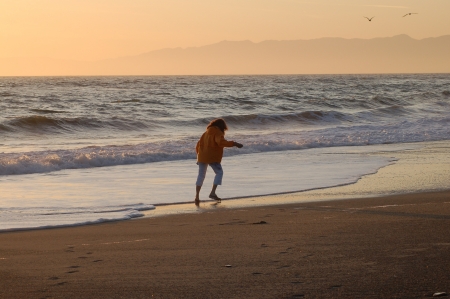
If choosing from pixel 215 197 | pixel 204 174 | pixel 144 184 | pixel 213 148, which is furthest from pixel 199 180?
pixel 144 184

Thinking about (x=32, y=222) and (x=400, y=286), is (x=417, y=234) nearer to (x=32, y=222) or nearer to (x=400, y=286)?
(x=400, y=286)

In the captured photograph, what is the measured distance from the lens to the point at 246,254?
5.96 metres

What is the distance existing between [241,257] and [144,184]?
20.3 feet

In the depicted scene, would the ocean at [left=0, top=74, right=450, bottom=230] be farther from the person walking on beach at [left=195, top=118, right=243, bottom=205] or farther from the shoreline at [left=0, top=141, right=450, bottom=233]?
the person walking on beach at [left=195, top=118, right=243, bottom=205]

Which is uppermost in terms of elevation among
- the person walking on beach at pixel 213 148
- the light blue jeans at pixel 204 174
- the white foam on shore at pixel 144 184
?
the person walking on beach at pixel 213 148

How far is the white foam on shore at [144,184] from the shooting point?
886cm

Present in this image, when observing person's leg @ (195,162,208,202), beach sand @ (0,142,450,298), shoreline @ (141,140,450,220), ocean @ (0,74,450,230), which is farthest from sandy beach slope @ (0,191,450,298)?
person's leg @ (195,162,208,202)

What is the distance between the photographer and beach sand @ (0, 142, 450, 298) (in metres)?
4.90

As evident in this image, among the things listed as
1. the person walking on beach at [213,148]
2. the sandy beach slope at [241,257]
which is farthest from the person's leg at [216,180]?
the sandy beach slope at [241,257]

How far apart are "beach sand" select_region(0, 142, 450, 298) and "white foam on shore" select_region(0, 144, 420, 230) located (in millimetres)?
752

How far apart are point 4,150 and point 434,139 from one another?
41.9 feet

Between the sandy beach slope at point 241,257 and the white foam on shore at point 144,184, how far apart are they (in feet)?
3.50

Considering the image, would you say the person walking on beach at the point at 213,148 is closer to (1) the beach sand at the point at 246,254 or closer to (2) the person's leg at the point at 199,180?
(2) the person's leg at the point at 199,180

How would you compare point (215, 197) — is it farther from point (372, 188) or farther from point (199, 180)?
point (372, 188)
